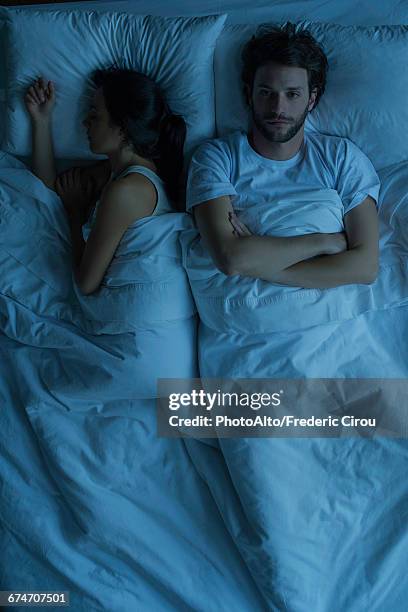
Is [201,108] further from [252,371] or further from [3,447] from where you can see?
[3,447]

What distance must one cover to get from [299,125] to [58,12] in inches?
27.0

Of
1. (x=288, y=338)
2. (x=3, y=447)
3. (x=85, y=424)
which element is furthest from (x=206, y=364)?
(x=3, y=447)

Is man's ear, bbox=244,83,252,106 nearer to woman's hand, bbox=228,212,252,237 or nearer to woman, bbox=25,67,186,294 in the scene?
woman, bbox=25,67,186,294

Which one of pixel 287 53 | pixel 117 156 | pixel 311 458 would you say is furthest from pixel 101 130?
pixel 311 458

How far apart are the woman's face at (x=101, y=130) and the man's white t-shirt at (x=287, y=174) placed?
198mm

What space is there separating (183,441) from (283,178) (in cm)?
68

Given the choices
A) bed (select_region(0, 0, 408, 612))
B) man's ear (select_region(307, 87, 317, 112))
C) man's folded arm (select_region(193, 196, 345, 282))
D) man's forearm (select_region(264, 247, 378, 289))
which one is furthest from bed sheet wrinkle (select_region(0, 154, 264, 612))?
man's ear (select_region(307, 87, 317, 112))

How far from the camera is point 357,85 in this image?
4.72 feet

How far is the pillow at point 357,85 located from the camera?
1429 mm

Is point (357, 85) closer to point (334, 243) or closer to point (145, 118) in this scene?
point (334, 243)
